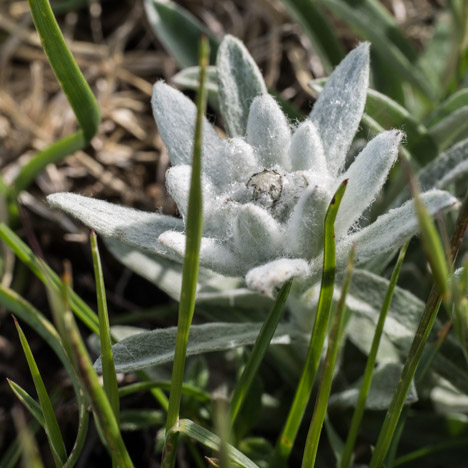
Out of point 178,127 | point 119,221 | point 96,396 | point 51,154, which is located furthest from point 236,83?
point 96,396

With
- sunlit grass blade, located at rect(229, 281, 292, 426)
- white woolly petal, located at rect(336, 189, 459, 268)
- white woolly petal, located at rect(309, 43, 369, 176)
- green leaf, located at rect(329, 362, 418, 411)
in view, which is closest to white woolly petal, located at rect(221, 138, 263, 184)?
white woolly petal, located at rect(309, 43, 369, 176)

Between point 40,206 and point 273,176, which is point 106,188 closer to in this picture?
point 40,206

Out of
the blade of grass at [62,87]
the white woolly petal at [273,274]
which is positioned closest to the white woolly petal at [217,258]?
the white woolly petal at [273,274]

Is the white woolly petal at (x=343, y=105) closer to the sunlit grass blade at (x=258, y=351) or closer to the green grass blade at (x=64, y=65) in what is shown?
the sunlit grass blade at (x=258, y=351)

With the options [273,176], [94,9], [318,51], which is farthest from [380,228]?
[94,9]

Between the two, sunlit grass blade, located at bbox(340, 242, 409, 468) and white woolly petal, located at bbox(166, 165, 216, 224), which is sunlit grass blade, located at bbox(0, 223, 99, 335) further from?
sunlit grass blade, located at bbox(340, 242, 409, 468)

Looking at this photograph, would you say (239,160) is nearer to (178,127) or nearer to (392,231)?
(178,127)
